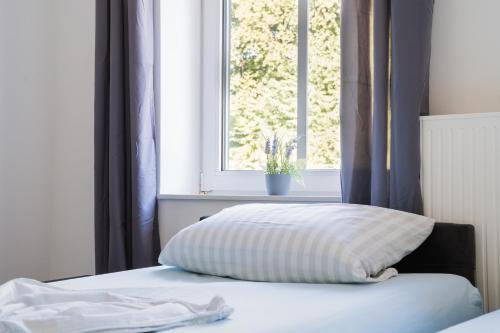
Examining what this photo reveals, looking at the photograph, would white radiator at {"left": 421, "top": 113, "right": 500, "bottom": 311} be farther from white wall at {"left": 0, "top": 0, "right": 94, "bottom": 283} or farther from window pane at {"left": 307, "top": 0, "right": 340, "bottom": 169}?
white wall at {"left": 0, "top": 0, "right": 94, "bottom": 283}

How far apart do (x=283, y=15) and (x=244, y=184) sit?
28.5 inches

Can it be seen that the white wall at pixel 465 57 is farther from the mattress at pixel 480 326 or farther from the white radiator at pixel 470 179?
the mattress at pixel 480 326

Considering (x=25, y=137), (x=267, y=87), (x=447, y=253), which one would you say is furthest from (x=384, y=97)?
(x=25, y=137)

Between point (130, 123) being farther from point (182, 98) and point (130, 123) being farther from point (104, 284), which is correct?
point (104, 284)

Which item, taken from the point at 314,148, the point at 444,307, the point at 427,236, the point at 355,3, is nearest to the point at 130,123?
the point at 314,148

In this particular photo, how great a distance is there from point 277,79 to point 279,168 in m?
0.43

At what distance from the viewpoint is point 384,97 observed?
7.53 ft

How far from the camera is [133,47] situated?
278 centimetres

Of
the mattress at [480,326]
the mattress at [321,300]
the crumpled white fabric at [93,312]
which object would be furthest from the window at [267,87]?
the crumpled white fabric at [93,312]

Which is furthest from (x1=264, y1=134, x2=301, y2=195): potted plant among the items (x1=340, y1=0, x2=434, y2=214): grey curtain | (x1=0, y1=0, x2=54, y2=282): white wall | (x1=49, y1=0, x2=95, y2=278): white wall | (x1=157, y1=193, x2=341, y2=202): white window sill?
(x1=0, y1=0, x2=54, y2=282): white wall

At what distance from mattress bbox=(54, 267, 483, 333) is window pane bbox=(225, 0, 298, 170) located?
3.52 ft

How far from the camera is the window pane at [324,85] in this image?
2.84m

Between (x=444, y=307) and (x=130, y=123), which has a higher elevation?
(x=130, y=123)

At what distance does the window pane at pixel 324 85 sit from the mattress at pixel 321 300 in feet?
3.23
